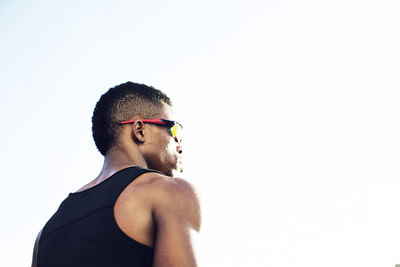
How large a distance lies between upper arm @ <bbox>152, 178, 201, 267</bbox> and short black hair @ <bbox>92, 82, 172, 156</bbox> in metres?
1.00

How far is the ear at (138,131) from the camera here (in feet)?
9.88

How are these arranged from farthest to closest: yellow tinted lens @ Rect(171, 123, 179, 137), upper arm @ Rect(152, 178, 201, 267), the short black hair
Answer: yellow tinted lens @ Rect(171, 123, 179, 137), the short black hair, upper arm @ Rect(152, 178, 201, 267)

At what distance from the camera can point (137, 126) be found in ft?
10.1

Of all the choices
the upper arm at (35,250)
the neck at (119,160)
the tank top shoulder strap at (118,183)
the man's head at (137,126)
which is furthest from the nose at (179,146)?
the upper arm at (35,250)

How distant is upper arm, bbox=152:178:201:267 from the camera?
204cm

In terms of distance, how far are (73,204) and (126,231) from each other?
21.6 inches

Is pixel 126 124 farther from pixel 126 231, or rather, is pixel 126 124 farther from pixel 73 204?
pixel 126 231

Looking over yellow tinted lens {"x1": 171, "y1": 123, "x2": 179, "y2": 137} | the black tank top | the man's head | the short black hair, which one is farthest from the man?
yellow tinted lens {"x1": 171, "y1": 123, "x2": 179, "y2": 137}

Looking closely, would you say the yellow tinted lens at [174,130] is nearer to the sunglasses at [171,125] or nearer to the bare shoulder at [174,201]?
the sunglasses at [171,125]

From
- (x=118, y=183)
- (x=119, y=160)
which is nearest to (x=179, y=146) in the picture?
(x=119, y=160)

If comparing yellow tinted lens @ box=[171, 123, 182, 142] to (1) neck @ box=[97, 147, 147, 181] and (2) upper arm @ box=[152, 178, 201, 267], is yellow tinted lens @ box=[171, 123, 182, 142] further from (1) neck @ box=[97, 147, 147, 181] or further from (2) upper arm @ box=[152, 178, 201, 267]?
(2) upper arm @ box=[152, 178, 201, 267]

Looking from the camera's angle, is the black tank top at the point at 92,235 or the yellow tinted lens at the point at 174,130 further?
the yellow tinted lens at the point at 174,130

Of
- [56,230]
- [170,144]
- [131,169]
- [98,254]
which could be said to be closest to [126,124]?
[170,144]

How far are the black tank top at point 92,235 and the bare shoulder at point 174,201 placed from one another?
18cm
